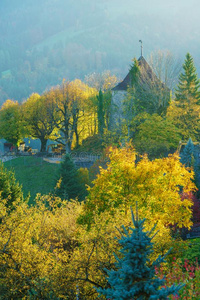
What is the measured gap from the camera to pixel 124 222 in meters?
12.8

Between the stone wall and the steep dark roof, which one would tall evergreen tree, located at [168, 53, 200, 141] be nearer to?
the steep dark roof

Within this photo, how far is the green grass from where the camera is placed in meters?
41.0

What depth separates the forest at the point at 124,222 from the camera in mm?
8133

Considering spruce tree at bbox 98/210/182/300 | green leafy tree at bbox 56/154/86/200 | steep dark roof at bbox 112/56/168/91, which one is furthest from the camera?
steep dark roof at bbox 112/56/168/91

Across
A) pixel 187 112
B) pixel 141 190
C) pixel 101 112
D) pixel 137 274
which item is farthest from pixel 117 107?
pixel 137 274

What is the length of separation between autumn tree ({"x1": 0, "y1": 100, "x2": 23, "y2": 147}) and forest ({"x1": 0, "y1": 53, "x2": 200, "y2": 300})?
48.3 ft

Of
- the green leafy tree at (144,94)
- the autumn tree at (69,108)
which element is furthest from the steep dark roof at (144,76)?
the autumn tree at (69,108)

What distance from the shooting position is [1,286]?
11125mm

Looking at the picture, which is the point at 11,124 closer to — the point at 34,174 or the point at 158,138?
the point at 34,174

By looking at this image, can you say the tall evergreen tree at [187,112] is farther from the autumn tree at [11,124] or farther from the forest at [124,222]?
the autumn tree at [11,124]

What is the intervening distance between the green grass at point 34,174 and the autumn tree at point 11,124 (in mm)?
5064

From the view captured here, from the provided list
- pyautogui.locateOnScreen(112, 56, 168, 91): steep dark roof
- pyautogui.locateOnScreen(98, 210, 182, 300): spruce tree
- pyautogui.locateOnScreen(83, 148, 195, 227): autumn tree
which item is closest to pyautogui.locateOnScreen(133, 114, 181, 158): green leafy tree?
pyautogui.locateOnScreen(112, 56, 168, 91): steep dark roof

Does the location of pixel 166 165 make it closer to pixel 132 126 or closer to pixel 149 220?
pixel 149 220

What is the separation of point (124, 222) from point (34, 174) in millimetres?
33344
